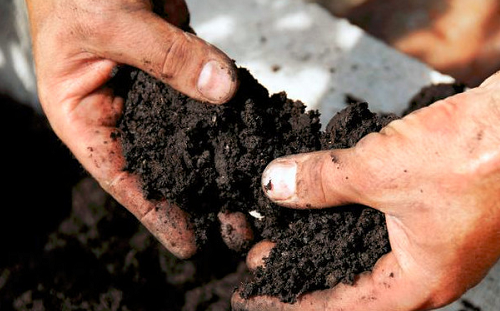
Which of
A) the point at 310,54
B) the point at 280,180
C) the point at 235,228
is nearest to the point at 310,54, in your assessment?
the point at 310,54

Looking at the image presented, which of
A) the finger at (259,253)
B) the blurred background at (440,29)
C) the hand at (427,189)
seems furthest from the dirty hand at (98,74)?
the blurred background at (440,29)

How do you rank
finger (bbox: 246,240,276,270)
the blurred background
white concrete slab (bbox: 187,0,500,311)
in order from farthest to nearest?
the blurred background < white concrete slab (bbox: 187,0,500,311) < finger (bbox: 246,240,276,270)

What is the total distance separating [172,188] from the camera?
152cm

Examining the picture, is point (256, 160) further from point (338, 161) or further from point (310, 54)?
point (310, 54)

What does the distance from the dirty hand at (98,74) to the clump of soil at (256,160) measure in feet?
0.21

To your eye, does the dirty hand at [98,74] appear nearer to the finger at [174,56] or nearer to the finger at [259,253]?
the finger at [174,56]

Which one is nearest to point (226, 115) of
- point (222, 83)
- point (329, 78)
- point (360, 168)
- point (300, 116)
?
point (222, 83)

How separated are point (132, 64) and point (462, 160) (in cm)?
87

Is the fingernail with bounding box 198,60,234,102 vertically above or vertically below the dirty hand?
above

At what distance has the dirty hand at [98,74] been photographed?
1.49 metres

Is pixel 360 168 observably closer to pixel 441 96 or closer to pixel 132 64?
pixel 132 64

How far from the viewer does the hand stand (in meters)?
1.20

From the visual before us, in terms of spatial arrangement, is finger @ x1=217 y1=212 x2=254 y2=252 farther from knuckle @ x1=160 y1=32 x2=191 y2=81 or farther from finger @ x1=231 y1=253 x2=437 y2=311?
knuckle @ x1=160 y1=32 x2=191 y2=81

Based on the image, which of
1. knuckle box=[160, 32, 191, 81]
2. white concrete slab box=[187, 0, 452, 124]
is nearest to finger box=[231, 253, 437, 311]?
knuckle box=[160, 32, 191, 81]
